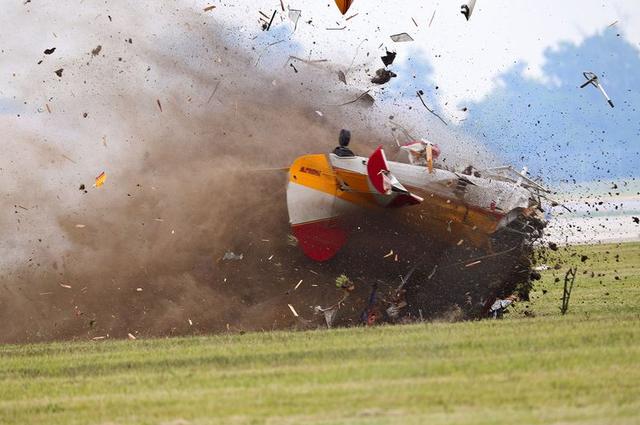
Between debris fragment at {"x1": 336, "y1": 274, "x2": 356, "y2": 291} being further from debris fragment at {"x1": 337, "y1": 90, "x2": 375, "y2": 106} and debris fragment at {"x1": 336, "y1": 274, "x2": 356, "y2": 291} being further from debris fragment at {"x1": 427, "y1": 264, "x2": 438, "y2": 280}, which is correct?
debris fragment at {"x1": 337, "y1": 90, "x2": 375, "y2": 106}

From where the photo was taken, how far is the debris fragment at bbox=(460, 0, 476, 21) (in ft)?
52.0

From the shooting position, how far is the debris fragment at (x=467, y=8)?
15836 mm

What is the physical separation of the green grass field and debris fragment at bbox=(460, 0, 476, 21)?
5.12m

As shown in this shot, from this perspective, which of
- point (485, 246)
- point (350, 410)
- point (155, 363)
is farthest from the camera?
point (485, 246)

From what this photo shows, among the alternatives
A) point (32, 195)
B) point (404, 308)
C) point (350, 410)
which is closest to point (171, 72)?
point (32, 195)

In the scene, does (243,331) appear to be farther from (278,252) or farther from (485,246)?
(485,246)

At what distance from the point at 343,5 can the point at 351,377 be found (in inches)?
309

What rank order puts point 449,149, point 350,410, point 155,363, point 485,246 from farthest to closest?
point 449,149 → point 485,246 → point 155,363 → point 350,410

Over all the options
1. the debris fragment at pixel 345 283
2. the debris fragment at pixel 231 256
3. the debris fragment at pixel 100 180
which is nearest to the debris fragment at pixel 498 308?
the debris fragment at pixel 345 283

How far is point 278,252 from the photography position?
560 inches

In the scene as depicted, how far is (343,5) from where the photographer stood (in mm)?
15797

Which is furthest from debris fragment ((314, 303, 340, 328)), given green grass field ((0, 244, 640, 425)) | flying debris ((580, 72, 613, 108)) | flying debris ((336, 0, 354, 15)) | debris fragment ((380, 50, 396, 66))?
flying debris ((580, 72, 613, 108))

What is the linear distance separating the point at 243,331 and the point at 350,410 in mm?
5582

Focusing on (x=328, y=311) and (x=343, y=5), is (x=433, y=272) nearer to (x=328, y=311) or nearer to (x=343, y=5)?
(x=328, y=311)
